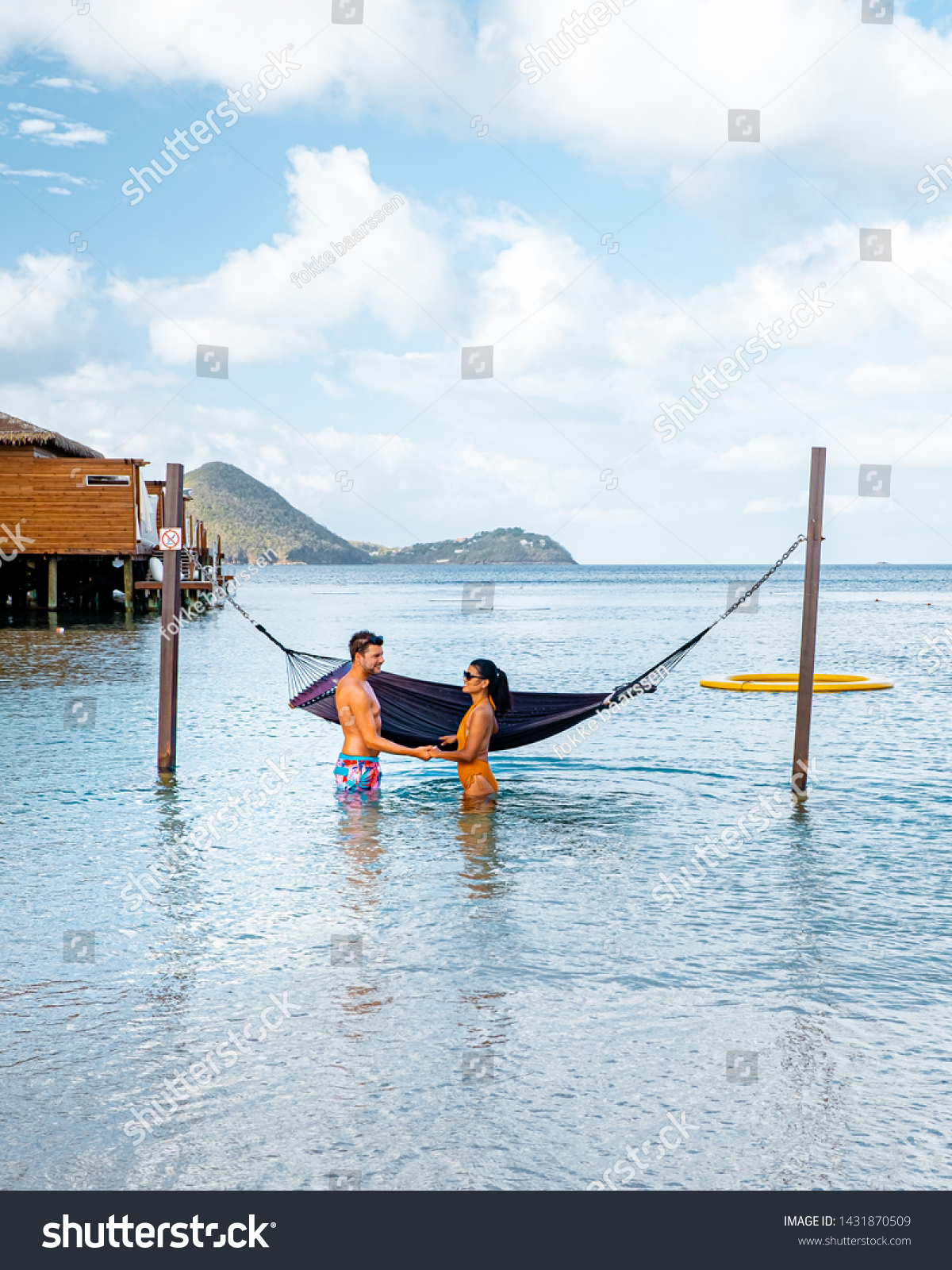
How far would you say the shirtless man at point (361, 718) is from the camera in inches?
316

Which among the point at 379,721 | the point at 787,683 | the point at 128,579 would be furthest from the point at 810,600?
the point at 128,579

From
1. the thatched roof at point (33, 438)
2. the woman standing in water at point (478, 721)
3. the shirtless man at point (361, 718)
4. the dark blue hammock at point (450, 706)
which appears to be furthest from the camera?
the thatched roof at point (33, 438)

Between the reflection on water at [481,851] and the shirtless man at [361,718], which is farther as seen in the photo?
the shirtless man at [361,718]

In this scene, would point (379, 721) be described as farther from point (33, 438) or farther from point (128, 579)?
point (128, 579)

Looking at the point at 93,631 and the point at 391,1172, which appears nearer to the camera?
the point at 391,1172

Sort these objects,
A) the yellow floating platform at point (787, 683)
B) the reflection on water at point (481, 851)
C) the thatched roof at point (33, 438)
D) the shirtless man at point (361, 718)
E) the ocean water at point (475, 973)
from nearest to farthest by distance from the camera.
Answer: the ocean water at point (475, 973) → the reflection on water at point (481, 851) → the shirtless man at point (361, 718) → the yellow floating platform at point (787, 683) → the thatched roof at point (33, 438)

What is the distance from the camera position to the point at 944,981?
192 inches

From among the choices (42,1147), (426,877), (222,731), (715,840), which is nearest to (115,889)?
(426,877)

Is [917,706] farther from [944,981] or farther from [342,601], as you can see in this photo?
[342,601]

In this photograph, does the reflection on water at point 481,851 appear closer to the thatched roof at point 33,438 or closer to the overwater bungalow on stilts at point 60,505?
the overwater bungalow on stilts at point 60,505

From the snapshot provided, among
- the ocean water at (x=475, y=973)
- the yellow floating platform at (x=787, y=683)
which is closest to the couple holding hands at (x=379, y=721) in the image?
the ocean water at (x=475, y=973)

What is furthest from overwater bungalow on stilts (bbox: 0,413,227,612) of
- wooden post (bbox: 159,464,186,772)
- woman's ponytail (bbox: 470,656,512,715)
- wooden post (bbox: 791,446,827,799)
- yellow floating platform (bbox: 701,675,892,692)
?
wooden post (bbox: 791,446,827,799)

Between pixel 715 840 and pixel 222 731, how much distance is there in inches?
264

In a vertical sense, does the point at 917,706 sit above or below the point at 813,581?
below
